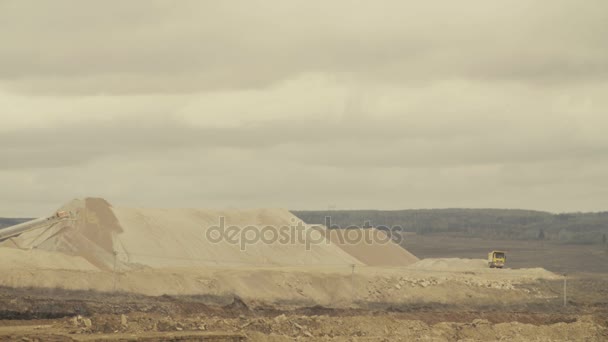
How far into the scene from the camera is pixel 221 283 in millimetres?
75312

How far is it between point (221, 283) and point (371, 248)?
4234 cm

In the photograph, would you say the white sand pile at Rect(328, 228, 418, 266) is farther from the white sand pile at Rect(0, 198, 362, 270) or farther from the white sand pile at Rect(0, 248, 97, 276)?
the white sand pile at Rect(0, 248, 97, 276)

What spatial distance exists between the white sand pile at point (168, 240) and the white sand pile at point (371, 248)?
4.56m

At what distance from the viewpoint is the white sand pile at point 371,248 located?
11256 cm

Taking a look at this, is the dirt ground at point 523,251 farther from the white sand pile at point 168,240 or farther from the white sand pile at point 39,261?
the white sand pile at point 39,261

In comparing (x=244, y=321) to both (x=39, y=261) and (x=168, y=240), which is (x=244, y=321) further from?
(x=168, y=240)

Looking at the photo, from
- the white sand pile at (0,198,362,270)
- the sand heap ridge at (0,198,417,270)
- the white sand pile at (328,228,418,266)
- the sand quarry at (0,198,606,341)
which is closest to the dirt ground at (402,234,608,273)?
the white sand pile at (328,228,418,266)

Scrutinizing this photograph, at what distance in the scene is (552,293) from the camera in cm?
8512

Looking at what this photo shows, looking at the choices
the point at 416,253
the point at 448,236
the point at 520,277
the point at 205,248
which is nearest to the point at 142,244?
the point at 205,248

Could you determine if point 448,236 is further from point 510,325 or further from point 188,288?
point 510,325

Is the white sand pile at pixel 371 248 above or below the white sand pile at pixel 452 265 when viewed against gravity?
above

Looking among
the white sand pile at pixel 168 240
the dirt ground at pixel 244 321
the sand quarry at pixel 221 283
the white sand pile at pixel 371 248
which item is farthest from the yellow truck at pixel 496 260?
the dirt ground at pixel 244 321

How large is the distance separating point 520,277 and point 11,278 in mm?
40994

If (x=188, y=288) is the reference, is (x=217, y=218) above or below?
above
